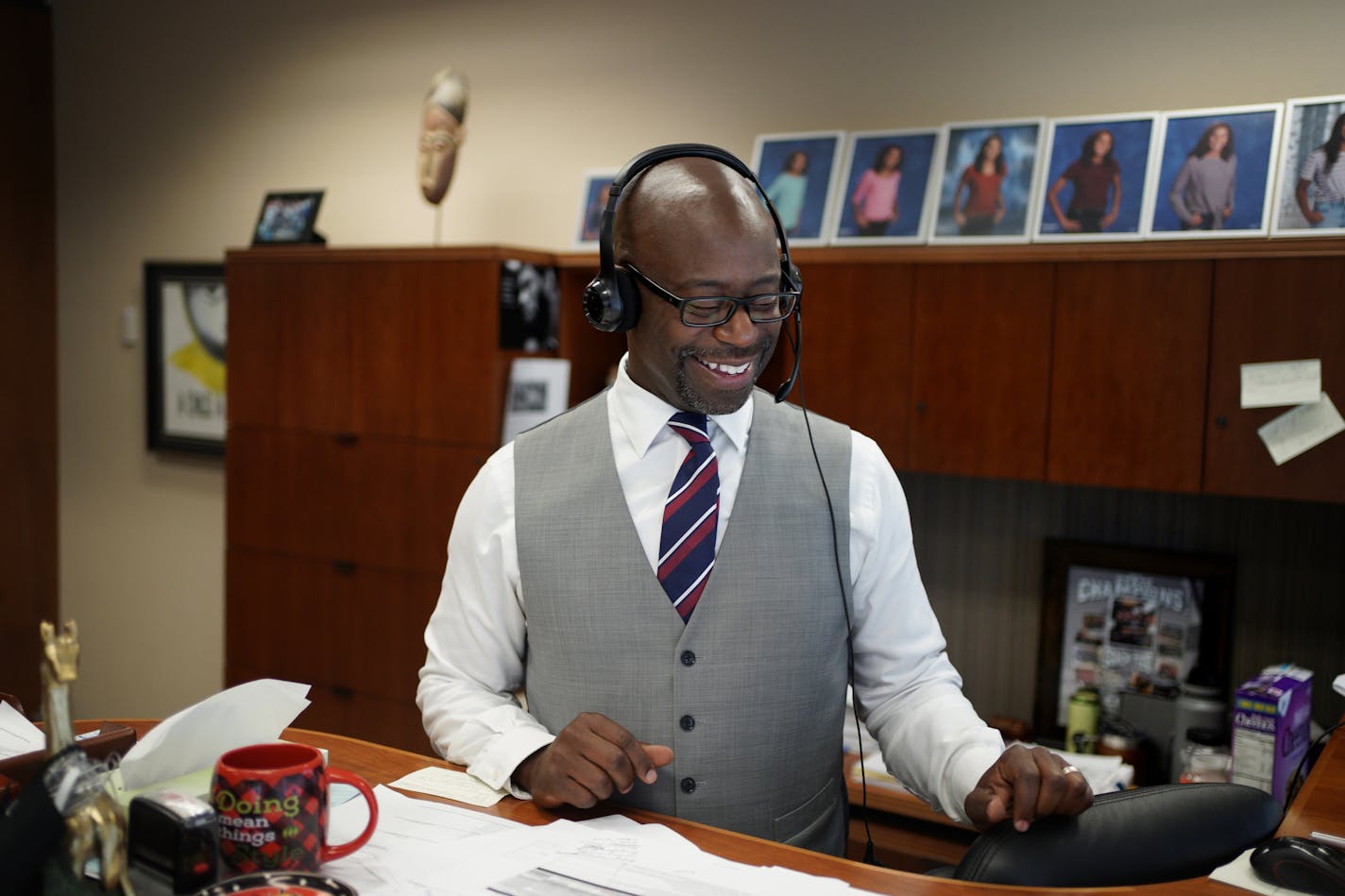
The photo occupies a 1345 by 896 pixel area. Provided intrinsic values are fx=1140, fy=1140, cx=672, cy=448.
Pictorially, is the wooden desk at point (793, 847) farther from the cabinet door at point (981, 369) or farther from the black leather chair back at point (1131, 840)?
the cabinet door at point (981, 369)

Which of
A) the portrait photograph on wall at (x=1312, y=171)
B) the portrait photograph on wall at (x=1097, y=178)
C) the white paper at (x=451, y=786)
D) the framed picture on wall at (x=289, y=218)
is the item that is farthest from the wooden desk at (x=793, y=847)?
the framed picture on wall at (x=289, y=218)

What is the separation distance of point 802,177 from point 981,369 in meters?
0.75

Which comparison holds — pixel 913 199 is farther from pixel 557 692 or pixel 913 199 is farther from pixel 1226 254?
pixel 557 692

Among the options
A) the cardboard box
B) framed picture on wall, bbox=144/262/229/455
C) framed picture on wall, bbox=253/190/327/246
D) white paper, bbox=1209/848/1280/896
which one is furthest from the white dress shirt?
framed picture on wall, bbox=144/262/229/455

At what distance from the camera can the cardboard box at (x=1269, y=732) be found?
6.82ft

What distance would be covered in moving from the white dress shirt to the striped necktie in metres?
0.02

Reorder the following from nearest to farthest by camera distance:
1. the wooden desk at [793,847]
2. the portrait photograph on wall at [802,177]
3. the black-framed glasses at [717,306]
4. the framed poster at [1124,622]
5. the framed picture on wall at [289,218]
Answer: the wooden desk at [793,847] < the black-framed glasses at [717,306] < the framed poster at [1124,622] < the portrait photograph on wall at [802,177] < the framed picture on wall at [289,218]

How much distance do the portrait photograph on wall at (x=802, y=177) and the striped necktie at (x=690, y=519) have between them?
1.41 metres

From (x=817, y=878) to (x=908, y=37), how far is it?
2.40 meters

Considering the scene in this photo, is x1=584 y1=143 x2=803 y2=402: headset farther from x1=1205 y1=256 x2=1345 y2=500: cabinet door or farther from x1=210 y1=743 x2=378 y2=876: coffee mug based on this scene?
x1=1205 y1=256 x2=1345 y2=500: cabinet door

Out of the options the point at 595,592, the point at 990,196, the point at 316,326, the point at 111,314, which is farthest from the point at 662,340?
the point at 111,314

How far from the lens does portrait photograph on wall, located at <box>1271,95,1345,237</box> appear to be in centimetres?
224

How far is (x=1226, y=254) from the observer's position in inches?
87.0

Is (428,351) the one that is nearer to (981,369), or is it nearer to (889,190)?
(889,190)
